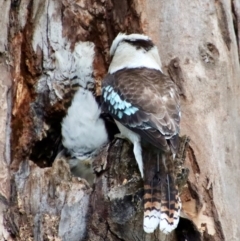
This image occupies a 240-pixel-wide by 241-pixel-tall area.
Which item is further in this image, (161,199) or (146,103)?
(146,103)

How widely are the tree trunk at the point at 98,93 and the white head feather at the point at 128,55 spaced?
0.10 meters

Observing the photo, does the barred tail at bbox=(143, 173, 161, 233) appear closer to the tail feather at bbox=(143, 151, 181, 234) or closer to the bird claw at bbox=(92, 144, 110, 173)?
the tail feather at bbox=(143, 151, 181, 234)

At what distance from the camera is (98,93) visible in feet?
15.8

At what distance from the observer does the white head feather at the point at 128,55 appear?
174 inches

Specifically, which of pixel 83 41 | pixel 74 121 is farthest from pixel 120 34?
pixel 74 121

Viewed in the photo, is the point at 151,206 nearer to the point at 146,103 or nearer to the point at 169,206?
the point at 169,206

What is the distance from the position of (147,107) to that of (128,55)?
704 mm

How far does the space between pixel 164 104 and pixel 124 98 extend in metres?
0.22

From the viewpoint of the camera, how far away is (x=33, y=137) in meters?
4.55

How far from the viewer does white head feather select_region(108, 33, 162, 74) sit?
4418mm

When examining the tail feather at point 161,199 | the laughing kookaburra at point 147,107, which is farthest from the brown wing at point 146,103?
the tail feather at point 161,199

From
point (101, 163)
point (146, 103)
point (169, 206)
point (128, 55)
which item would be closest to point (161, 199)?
point (169, 206)

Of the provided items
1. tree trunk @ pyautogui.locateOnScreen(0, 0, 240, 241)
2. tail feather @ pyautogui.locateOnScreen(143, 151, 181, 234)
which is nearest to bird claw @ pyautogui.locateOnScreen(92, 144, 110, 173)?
tree trunk @ pyautogui.locateOnScreen(0, 0, 240, 241)

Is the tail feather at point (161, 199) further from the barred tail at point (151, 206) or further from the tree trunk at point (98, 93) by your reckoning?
the tree trunk at point (98, 93)
